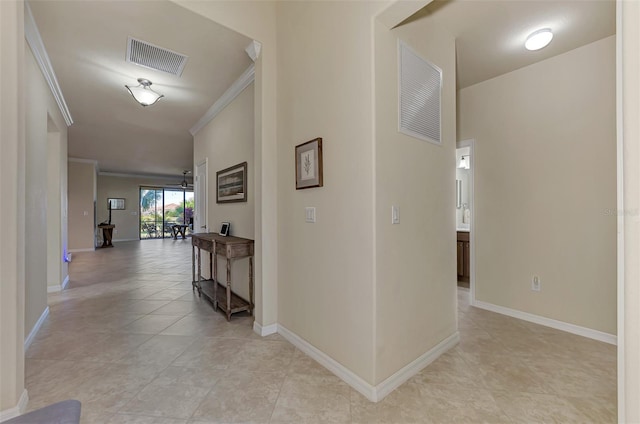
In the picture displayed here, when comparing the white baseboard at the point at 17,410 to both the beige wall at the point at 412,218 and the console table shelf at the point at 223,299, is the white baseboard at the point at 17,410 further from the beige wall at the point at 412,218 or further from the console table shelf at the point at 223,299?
the beige wall at the point at 412,218

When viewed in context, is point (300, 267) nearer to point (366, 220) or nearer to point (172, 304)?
point (366, 220)

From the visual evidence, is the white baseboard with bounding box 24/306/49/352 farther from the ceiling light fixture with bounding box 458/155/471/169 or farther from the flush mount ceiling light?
the ceiling light fixture with bounding box 458/155/471/169

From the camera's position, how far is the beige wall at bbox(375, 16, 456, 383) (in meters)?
1.72

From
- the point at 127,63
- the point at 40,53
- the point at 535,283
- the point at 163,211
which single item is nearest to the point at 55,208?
the point at 40,53

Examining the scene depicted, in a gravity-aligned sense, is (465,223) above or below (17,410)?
above

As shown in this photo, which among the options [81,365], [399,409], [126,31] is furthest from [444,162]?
[81,365]

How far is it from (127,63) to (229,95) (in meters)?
1.07

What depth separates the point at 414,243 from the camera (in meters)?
1.98

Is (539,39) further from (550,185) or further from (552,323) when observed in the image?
(552,323)

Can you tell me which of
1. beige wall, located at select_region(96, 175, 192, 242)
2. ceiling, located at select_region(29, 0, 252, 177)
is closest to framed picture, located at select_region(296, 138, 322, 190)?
ceiling, located at select_region(29, 0, 252, 177)

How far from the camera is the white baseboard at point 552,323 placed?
96.4 inches

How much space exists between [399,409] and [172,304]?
289 cm

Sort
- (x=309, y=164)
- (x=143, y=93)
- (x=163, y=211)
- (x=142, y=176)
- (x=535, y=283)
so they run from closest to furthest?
(x=309, y=164) → (x=535, y=283) → (x=143, y=93) → (x=142, y=176) → (x=163, y=211)

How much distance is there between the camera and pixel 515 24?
7.41 ft
